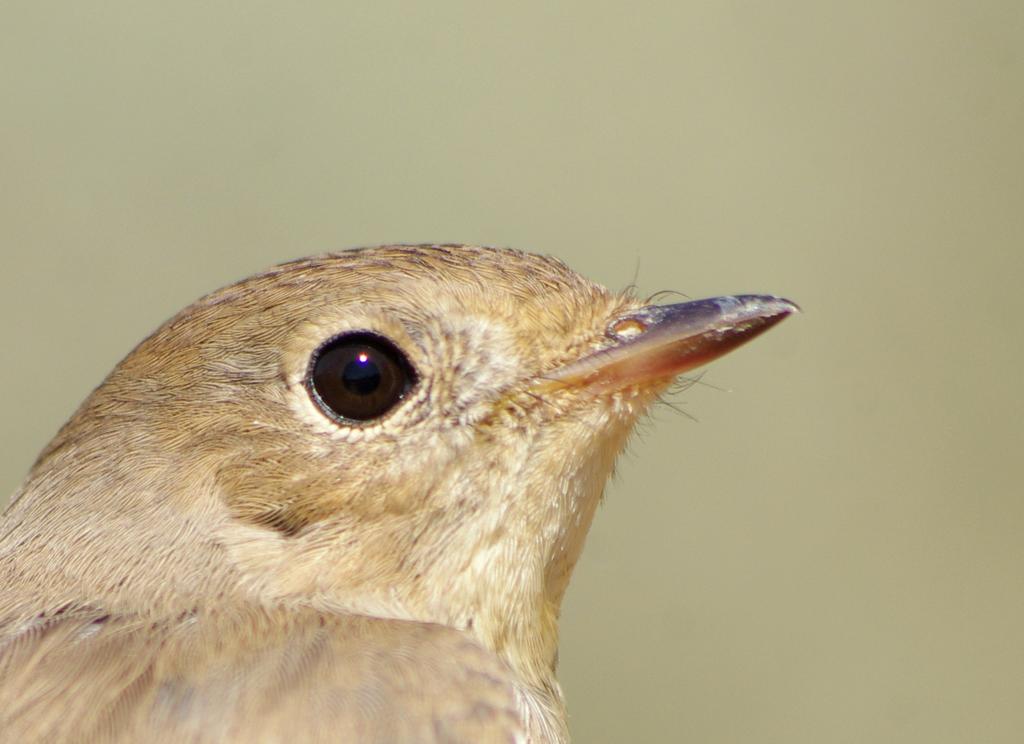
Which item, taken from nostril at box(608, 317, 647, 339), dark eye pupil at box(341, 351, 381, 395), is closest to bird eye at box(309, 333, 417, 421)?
dark eye pupil at box(341, 351, 381, 395)

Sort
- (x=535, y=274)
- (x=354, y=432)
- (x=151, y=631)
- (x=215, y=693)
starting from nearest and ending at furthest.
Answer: (x=215, y=693) < (x=151, y=631) < (x=354, y=432) < (x=535, y=274)

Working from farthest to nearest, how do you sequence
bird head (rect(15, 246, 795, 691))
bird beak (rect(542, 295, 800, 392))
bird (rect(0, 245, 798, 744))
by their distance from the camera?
bird beak (rect(542, 295, 800, 392)) < bird head (rect(15, 246, 795, 691)) < bird (rect(0, 245, 798, 744))

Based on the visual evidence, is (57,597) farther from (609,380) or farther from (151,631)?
(609,380)

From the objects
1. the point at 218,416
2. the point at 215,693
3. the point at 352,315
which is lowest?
the point at 215,693

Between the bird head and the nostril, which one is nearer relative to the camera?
the bird head

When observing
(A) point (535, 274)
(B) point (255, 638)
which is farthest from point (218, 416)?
(A) point (535, 274)

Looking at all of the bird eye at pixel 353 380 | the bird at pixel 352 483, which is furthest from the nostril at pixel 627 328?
the bird eye at pixel 353 380

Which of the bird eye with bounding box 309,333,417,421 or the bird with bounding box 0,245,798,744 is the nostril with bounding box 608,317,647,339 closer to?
the bird with bounding box 0,245,798,744

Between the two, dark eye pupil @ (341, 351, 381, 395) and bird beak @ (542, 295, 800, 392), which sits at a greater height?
bird beak @ (542, 295, 800, 392)
